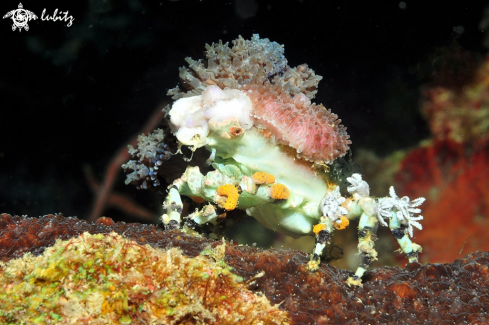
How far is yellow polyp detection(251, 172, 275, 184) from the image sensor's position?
3117 mm

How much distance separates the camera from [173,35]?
493cm

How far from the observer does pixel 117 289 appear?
5.11ft

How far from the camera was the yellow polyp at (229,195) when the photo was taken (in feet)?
9.97

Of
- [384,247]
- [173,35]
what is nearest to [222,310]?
[173,35]

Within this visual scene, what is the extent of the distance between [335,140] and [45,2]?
15.5 feet

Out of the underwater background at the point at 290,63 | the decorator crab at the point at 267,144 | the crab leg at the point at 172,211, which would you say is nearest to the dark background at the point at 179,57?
the underwater background at the point at 290,63

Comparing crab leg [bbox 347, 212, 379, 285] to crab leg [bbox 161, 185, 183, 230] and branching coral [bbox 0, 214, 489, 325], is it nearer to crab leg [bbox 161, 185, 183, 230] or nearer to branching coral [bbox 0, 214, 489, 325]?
branching coral [bbox 0, 214, 489, 325]

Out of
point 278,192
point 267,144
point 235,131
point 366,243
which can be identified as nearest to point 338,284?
point 366,243

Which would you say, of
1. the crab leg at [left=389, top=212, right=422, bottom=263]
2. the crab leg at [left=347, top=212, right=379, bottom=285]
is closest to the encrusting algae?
the crab leg at [left=347, top=212, right=379, bottom=285]

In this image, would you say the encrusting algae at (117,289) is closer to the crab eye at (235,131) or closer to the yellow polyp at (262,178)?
the yellow polyp at (262,178)

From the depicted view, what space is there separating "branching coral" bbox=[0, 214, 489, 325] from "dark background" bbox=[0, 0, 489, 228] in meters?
2.89

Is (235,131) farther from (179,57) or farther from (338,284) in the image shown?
(179,57)

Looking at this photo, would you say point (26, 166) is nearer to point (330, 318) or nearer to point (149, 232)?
point (149, 232)

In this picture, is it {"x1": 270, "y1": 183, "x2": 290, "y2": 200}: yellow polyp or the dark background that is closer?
{"x1": 270, "y1": 183, "x2": 290, "y2": 200}: yellow polyp
